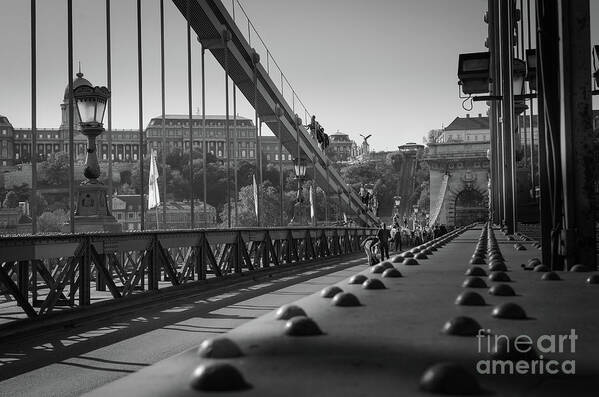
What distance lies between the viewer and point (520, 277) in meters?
2.71

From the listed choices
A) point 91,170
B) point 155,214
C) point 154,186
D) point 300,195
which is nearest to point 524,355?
point 91,170

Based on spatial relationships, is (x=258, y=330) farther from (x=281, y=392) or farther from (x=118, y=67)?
(x=118, y=67)

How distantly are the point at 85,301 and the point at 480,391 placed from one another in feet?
29.4

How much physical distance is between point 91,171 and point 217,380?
440 inches

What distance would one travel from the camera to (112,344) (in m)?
7.41

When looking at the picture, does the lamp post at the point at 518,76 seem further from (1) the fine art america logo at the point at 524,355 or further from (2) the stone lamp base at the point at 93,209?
(1) the fine art america logo at the point at 524,355

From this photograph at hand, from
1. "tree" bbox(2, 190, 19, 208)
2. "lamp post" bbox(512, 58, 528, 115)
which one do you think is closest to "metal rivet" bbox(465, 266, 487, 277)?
"tree" bbox(2, 190, 19, 208)

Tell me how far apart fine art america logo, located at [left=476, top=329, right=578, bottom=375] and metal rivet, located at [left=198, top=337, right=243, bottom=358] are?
1.23 ft

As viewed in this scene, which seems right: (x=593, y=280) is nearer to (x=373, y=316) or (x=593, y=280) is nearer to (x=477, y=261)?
(x=477, y=261)

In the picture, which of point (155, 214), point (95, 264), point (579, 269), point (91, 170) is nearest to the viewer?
point (579, 269)

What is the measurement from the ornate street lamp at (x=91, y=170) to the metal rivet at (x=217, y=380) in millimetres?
10916

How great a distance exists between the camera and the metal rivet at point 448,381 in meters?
0.93

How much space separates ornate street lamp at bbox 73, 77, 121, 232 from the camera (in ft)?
37.3

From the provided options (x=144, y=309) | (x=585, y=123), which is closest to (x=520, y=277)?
(x=585, y=123)
